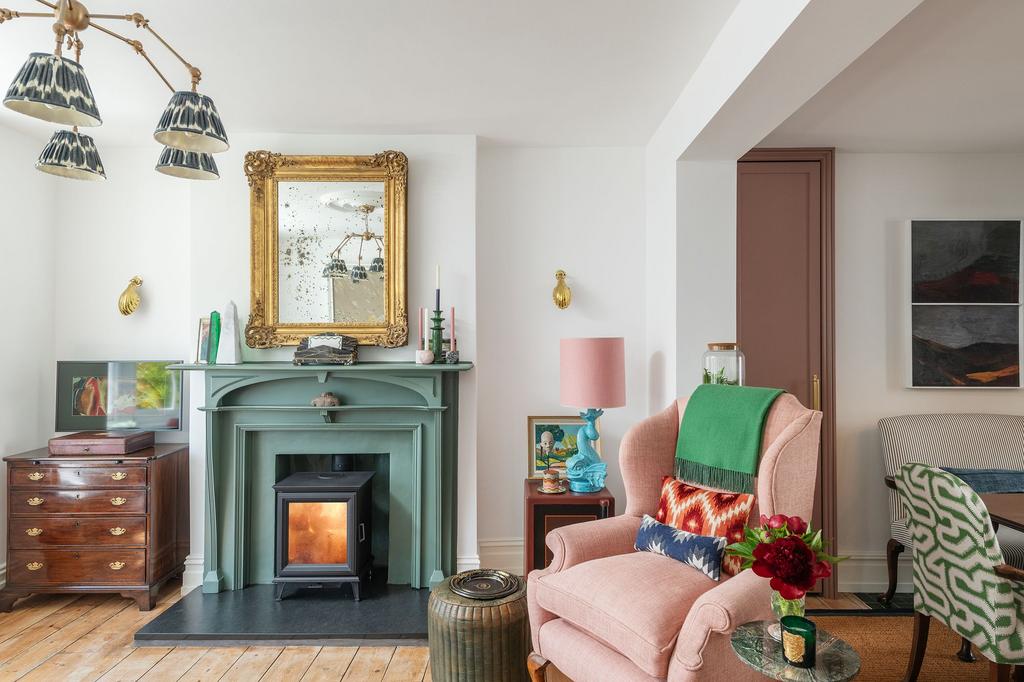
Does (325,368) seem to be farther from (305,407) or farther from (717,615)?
(717,615)

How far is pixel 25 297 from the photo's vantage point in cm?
346

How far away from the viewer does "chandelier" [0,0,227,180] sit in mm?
1411

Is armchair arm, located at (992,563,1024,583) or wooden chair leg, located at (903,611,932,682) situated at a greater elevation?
armchair arm, located at (992,563,1024,583)

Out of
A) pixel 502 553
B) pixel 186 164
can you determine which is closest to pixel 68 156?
pixel 186 164

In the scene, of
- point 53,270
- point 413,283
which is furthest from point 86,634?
point 413,283

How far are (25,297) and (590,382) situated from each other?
3.18 meters

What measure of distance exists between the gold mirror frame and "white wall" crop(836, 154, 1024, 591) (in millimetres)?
2530

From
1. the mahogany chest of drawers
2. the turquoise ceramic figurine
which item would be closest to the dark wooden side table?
the turquoise ceramic figurine

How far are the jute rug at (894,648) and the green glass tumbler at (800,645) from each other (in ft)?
4.42

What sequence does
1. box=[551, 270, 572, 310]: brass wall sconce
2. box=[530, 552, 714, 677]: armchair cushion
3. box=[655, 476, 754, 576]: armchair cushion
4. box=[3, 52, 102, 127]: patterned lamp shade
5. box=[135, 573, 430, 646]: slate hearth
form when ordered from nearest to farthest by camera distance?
box=[3, 52, 102, 127]: patterned lamp shade → box=[530, 552, 714, 677]: armchair cushion → box=[655, 476, 754, 576]: armchair cushion → box=[135, 573, 430, 646]: slate hearth → box=[551, 270, 572, 310]: brass wall sconce

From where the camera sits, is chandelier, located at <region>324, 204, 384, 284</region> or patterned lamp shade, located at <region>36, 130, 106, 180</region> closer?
patterned lamp shade, located at <region>36, 130, 106, 180</region>

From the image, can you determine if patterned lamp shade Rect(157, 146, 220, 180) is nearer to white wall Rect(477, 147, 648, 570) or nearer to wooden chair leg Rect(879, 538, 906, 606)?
white wall Rect(477, 147, 648, 570)

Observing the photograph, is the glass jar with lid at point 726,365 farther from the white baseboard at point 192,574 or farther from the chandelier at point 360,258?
the white baseboard at point 192,574

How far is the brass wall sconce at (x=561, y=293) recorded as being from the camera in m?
3.64
